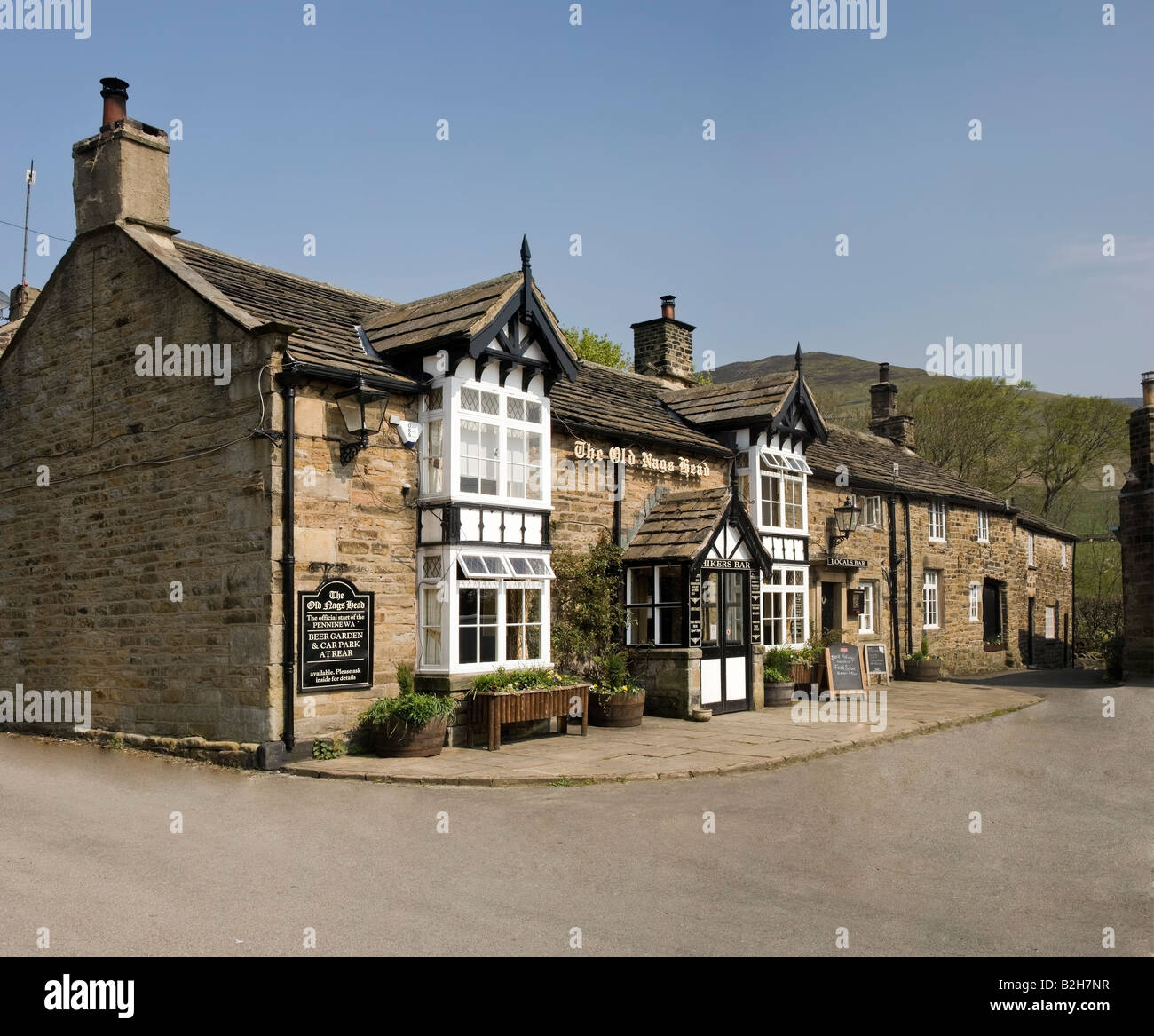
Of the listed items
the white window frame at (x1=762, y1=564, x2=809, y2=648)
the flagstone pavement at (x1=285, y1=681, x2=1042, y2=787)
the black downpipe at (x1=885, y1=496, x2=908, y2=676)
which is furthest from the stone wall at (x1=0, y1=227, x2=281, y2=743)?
the black downpipe at (x1=885, y1=496, x2=908, y2=676)

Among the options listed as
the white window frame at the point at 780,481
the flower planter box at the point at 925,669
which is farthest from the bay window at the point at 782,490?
the flower planter box at the point at 925,669

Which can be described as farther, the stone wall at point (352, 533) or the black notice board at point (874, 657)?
→ the black notice board at point (874, 657)

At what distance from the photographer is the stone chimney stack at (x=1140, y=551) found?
904 inches

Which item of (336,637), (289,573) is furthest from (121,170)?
(336,637)

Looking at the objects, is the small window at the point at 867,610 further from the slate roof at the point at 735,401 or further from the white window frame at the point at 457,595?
the white window frame at the point at 457,595

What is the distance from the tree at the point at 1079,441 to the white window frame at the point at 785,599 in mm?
28730

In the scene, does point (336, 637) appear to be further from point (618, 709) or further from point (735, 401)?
point (735, 401)

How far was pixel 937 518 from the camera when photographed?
90.1 ft

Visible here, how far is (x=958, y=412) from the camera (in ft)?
143

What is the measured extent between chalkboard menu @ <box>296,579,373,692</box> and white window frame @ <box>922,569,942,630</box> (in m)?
18.5

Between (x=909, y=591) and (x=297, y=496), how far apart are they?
Result: 1843 centimetres
